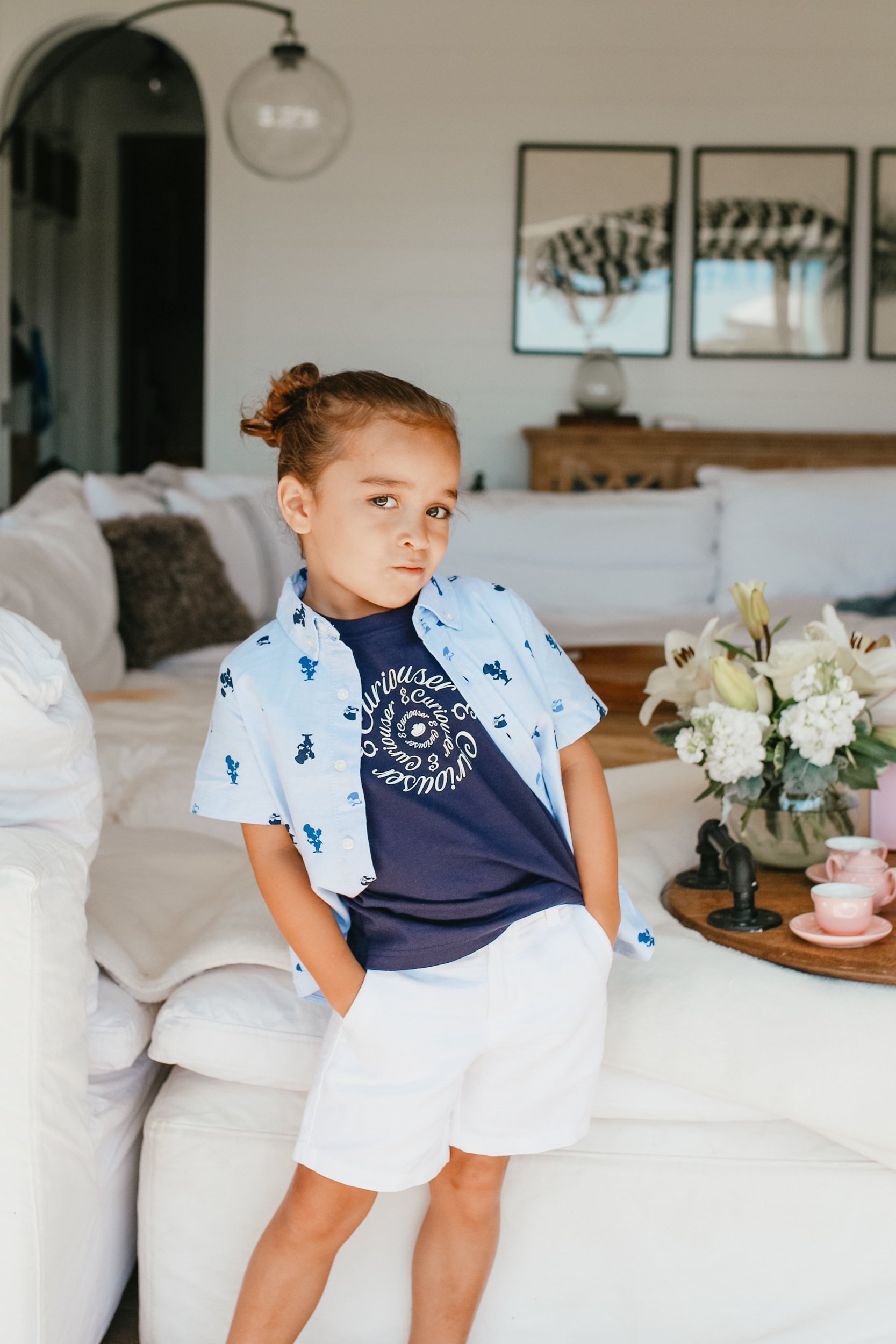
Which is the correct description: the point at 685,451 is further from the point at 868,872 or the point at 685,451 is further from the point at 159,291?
the point at 159,291

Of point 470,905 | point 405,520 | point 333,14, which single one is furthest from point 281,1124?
point 333,14

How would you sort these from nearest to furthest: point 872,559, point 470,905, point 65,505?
point 470,905 → point 65,505 → point 872,559

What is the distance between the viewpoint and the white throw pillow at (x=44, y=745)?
4.42 ft

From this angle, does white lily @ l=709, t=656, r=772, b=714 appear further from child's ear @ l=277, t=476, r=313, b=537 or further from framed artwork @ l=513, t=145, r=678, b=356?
framed artwork @ l=513, t=145, r=678, b=356

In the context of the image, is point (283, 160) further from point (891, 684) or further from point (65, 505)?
point (891, 684)

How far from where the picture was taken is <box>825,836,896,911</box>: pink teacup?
60.3 inches

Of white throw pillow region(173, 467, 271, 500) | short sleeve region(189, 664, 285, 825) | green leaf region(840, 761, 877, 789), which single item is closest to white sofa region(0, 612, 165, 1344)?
short sleeve region(189, 664, 285, 825)

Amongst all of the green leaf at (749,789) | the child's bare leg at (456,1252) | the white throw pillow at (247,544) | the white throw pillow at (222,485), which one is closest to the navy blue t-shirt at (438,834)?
the child's bare leg at (456,1252)

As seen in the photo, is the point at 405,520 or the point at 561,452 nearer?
the point at 405,520

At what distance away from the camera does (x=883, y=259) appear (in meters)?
5.30

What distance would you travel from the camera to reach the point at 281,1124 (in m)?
1.49

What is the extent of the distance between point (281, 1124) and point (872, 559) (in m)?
3.23

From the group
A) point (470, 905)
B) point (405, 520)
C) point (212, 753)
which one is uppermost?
point (405, 520)

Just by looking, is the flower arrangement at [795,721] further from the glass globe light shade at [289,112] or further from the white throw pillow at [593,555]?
the glass globe light shade at [289,112]
